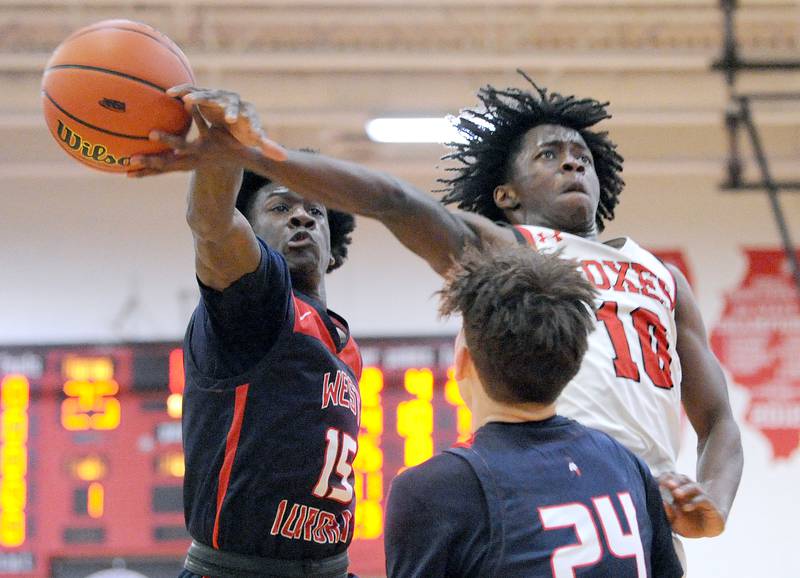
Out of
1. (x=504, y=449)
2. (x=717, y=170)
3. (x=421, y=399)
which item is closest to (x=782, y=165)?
(x=717, y=170)

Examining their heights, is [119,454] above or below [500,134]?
below

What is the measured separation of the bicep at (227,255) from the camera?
261 cm

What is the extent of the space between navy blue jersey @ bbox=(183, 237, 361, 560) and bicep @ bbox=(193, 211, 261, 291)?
7cm

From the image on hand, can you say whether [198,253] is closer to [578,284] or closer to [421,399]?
[578,284]

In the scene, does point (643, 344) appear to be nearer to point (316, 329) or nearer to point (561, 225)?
point (561, 225)

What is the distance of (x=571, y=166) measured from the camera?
3127 mm

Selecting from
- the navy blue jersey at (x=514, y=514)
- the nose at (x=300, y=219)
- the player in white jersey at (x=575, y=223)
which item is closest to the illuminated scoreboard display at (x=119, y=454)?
the player in white jersey at (x=575, y=223)

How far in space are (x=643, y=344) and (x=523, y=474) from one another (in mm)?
999

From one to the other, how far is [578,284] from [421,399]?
5.22 meters

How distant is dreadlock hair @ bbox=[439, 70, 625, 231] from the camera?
331cm

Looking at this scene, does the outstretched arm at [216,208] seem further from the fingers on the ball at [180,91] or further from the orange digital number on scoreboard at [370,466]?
the orange digital number on scoreboard at [370,466]

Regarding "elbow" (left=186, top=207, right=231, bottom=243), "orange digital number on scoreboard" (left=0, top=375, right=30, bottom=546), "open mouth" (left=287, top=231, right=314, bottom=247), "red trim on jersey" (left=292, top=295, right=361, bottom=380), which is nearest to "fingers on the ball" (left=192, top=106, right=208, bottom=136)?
"elbow" (left=186, top=207, right=231, bottom=243)

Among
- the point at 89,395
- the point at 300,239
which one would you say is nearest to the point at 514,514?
the point at 300,239

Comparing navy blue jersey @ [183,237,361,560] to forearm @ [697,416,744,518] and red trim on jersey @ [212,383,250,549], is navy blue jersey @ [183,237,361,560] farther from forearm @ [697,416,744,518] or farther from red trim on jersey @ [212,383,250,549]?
forearm @ [697,416,744,518]
